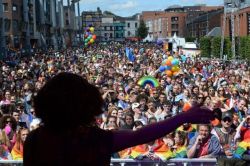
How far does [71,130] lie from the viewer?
2.17 m

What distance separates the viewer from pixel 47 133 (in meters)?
2.20

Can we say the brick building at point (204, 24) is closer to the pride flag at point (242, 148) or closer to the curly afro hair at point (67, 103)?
the pride flag at point (242, 148)

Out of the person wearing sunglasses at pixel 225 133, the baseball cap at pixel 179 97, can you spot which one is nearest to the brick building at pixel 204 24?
the baseball cap at pixel 179 97

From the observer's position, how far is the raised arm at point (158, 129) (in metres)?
2.22

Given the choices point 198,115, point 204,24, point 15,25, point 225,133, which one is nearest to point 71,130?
point 198,115

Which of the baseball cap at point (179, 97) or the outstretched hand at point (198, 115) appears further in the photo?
the baseball cap at point (179, 97)

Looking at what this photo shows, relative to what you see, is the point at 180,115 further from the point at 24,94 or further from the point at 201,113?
the point at 24,94

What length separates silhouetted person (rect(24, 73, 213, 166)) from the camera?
7.04 ft

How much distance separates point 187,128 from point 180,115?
5.34 meters

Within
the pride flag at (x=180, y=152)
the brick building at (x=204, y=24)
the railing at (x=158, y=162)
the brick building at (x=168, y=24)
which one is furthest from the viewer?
the brick building at (x=168, y=24)

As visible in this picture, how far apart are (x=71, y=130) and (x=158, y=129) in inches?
14.5

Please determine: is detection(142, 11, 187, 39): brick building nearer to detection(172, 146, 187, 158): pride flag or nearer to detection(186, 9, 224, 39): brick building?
detection(186, 9, 224, 39): brick building

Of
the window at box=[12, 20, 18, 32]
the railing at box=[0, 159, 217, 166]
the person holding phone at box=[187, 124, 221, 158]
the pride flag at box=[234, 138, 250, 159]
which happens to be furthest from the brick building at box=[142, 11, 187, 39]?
the railing at box=[0, 159, 217, 166]

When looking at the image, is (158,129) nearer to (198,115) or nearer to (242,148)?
(198,115)
